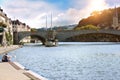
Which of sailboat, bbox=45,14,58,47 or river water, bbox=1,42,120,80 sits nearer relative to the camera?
river water, bbox=1,42,120,80

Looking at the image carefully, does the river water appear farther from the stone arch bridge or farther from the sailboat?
the stone arch bridge

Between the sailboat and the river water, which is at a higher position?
the sailboat

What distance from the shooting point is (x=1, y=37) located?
117875mm

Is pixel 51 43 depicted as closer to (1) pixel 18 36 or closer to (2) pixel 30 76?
(1) pixel 18 36

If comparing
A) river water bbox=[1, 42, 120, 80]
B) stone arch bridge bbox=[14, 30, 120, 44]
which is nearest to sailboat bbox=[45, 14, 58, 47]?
stone arch bridge bbox=[14, 30, 120, 44]

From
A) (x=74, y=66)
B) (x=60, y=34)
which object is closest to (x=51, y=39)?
(x=60, y=34)

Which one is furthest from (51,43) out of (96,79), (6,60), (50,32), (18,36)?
(96,79)

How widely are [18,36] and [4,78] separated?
135923mm

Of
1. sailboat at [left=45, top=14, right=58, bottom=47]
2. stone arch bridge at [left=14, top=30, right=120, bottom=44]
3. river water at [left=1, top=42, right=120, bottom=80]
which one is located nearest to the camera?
river water at [left=1, top=42, right=120, bottom=80]

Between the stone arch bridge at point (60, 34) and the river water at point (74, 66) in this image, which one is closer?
the river water at point (74, 66)

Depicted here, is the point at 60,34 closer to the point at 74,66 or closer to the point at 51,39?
the point at 51,39

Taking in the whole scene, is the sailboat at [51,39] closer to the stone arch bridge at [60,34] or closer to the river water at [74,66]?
the stone arch bridge at [60,34]

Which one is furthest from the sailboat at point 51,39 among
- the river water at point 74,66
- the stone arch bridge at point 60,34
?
the river water at point 74,66

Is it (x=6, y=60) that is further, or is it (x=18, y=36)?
(x=18, y=36)
